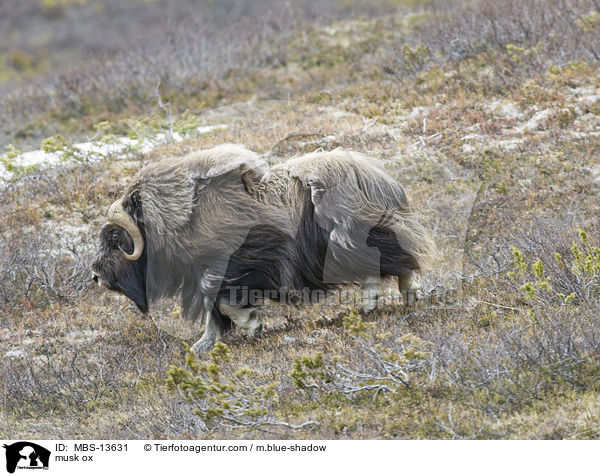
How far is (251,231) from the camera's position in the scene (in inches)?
159

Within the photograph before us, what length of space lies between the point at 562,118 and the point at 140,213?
14.3 ft

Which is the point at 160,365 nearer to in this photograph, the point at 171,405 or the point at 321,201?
A: the point at 171,405

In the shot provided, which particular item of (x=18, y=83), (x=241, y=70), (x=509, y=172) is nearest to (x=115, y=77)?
(x=241, y=70)

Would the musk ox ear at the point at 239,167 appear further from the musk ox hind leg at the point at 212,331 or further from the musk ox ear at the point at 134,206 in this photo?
the musk ox hind leg at the point at 212,331

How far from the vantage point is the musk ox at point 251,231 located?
401cm

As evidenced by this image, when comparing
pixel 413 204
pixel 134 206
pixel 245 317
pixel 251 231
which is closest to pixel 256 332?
pixel 245 317

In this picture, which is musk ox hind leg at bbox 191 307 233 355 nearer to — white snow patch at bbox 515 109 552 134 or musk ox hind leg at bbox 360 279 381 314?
musk ox hind leg at bbox 360 279 381 314

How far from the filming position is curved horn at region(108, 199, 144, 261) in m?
4.02

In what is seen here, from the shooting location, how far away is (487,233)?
540 cm

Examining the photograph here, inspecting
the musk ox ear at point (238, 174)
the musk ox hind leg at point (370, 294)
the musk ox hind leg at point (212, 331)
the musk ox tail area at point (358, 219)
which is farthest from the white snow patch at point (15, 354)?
the musk ox hind leg at point (370, 294)

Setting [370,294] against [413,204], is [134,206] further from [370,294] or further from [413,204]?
[413,204]
